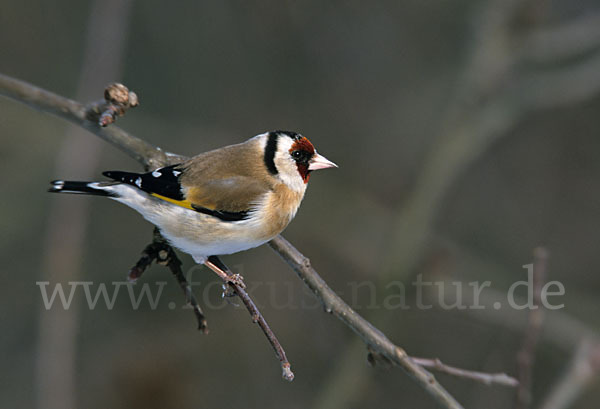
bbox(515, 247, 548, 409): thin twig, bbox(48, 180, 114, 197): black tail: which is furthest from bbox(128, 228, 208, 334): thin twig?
bbox(515, 247, 548, 409): thin twig

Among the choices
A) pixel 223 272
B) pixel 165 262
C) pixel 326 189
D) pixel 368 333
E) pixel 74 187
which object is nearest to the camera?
pixel 368 333

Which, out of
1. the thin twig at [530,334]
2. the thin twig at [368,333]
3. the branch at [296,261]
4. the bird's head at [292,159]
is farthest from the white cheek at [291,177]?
the thin twig at [530,334]

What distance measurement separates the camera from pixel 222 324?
7711 millimetres

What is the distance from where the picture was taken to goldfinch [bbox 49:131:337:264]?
391cm

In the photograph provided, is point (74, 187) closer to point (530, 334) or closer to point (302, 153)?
point (302, 153)

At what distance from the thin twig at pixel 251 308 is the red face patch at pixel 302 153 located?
0.90 m

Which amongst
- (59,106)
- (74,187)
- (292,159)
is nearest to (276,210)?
(292,159)

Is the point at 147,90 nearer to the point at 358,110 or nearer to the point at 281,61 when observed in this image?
the point at 281,61

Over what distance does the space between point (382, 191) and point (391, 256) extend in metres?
2.56

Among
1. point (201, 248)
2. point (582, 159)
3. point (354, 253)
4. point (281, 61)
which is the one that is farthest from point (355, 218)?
point (201, 248)

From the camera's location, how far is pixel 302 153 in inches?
171

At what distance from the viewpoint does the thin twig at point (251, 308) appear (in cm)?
307

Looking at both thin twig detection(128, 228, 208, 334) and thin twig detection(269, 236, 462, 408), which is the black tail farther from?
thin twig detection(269, 236, 462, 408)

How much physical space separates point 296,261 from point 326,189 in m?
4.19
